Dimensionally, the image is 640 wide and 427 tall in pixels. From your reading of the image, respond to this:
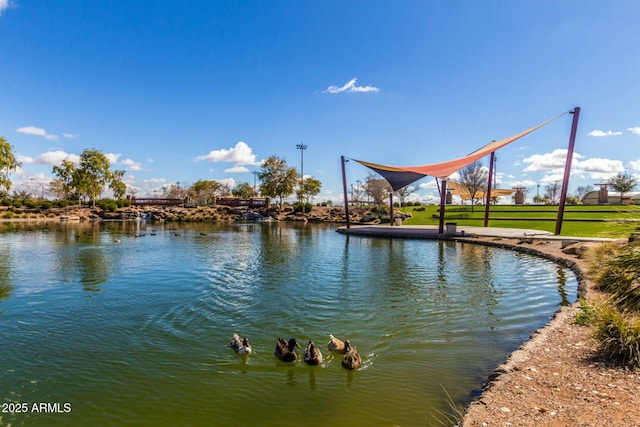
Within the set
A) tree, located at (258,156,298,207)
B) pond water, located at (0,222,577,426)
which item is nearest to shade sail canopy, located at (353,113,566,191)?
pond water, located at (0,222,577,426)

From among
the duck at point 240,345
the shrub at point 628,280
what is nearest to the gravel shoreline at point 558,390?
the shrub at point 628,280

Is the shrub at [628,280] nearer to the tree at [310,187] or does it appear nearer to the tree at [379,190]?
the tree at [379,190]

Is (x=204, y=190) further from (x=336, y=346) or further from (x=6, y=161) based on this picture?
(x=336, y=346)

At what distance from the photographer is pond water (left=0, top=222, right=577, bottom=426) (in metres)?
4.86

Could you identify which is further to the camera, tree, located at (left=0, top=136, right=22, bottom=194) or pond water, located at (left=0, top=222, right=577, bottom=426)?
tree, located at (left=0, top=136, right=22, bottom=194)

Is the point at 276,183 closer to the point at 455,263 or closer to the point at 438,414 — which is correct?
the point at 455,263

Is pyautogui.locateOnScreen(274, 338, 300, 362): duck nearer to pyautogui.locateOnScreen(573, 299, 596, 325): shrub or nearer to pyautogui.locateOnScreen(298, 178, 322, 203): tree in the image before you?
pyautogui.locateOnScreen(573, 299, 596, 325): shrub

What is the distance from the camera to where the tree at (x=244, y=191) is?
91500 mm

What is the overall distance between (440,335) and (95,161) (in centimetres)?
7544

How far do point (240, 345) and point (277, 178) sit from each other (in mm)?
64603

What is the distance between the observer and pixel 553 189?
3282 inches

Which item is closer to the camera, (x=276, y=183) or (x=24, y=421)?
(x=24, y=421)

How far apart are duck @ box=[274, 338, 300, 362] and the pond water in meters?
0.12

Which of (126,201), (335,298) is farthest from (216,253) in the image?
(126,201)
